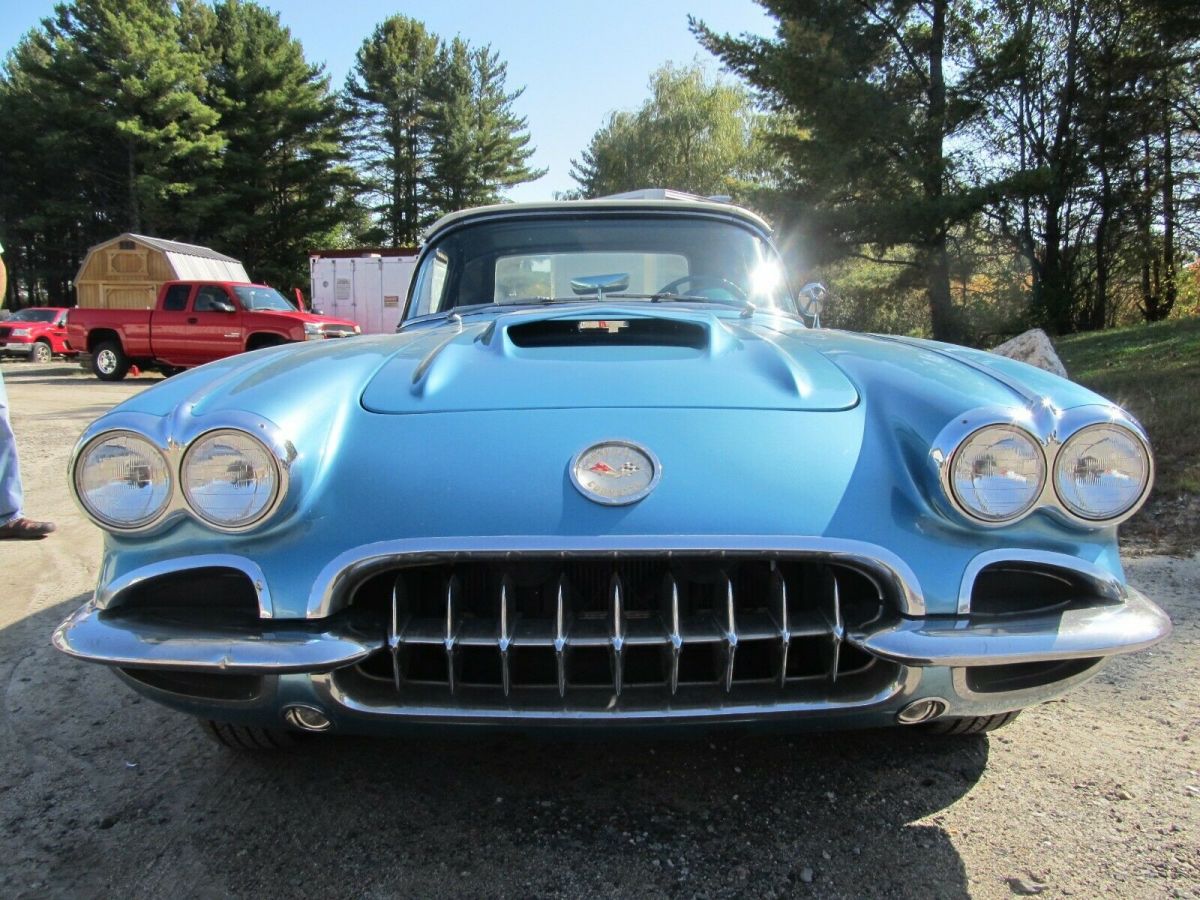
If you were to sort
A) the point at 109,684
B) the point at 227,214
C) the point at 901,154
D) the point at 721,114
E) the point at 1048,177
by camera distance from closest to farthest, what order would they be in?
the point at 109,684 → the point at 1048,177 → the point at 901,154 → the point at 721,114 → the point at 227,214

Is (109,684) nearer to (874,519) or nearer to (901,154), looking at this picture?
(874,519)

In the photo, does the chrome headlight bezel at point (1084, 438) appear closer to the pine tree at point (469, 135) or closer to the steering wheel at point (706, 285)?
the steering wheel at point (706, 285)

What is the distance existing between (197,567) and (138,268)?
25481mm

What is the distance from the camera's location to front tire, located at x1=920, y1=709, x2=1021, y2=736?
1809mm

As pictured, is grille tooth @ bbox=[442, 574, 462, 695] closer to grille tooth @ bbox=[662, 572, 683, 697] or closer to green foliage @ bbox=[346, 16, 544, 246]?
grille tooth @ bbox=[662, 572, 683, 697]

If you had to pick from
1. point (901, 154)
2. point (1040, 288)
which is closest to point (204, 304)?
point (901, 154)

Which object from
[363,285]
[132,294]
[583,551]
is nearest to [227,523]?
[583,551]

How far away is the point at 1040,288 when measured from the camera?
15.8 meters

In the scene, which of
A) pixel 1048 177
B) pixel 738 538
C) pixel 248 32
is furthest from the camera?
pixel 248 32

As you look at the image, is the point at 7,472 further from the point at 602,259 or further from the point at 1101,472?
the point at 1101,472

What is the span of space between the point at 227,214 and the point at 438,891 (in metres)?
34.1

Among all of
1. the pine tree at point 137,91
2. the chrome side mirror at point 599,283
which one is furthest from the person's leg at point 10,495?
the pine tree at point 137,91

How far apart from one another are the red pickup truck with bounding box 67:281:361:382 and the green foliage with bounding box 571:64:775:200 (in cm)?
1803

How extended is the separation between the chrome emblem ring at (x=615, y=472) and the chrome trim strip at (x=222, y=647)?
0.45 metres
